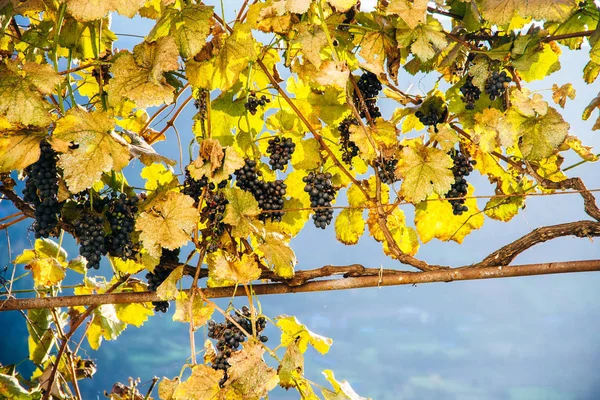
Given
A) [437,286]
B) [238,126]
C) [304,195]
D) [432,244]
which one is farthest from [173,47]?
[432,244]

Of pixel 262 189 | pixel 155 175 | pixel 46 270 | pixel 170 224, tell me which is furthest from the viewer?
pixel 46 270

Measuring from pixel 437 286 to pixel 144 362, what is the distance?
2.13 m

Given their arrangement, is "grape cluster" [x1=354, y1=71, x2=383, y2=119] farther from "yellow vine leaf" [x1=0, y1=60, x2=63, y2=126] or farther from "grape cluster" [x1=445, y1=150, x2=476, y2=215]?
"yellow vine leaf" [x1=0, y1=60, x2=63, y2=126]

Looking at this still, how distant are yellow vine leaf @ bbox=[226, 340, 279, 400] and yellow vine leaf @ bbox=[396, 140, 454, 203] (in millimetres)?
385

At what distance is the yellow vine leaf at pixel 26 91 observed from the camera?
97cm

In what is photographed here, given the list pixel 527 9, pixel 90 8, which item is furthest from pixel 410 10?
pixel 90 8

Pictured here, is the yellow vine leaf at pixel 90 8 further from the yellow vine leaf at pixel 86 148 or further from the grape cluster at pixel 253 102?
the grape cluster at pixel 253 102

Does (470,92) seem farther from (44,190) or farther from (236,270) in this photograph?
(44,190)

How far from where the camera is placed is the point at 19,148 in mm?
989

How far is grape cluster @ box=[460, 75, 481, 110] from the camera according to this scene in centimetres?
114

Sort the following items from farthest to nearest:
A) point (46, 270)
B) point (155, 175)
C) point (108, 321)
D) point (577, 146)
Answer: point (108, 321) < point (46, 270) < point (155, 175) < point (577, 146)

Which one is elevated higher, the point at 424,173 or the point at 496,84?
the point at 496,84

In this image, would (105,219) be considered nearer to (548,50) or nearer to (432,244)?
(548,50)

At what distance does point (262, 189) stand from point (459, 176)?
0.39 m
